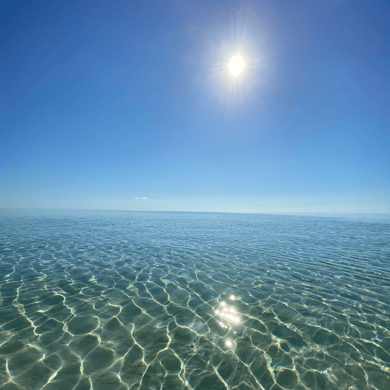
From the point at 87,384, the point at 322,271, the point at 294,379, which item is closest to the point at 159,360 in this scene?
the point at 87,384

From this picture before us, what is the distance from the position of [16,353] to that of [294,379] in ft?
26.0

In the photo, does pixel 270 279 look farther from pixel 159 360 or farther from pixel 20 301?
pixel 20 301

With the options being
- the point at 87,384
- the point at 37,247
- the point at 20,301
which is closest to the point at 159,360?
the point at 87,384

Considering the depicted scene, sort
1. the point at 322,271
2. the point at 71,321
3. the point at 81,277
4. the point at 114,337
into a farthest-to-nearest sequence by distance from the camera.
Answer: the point at 322,271
the point at 81,277
the point at 71,321
the point at 114,337

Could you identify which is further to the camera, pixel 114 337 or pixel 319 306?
pixel 319 306

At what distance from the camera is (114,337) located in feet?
21.4

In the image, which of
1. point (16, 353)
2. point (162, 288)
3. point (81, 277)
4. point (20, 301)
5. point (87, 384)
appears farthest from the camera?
point (81, 277)

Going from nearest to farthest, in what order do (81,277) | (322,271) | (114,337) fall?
(114,337), (81,277), (322,271)

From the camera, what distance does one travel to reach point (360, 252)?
19.1m

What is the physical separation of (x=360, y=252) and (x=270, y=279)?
45.2 feet

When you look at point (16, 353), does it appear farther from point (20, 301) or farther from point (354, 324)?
point (354, 324)

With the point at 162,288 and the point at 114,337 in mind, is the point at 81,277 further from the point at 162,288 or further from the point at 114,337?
the point at 114,337

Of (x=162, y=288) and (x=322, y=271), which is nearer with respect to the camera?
(x=162, y=288)

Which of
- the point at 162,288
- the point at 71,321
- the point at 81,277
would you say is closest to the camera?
the point at 71,321
